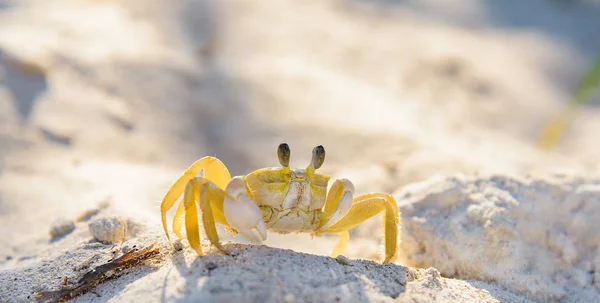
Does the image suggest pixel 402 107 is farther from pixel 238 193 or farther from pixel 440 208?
pixel 238 193

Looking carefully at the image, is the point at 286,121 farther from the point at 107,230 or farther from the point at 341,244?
the point at 107,230

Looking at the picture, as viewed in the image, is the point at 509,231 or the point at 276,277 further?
the point at 509,231

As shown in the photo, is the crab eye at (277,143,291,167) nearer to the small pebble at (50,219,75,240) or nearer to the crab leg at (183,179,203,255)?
the crab leg at (183,179,203,255)

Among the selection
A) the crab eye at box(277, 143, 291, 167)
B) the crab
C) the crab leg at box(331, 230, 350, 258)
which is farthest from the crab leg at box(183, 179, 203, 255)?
the crab leg at box(331, 230, 350, 258)

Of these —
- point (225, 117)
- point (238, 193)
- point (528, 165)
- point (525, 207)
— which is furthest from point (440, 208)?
point (225, 117)

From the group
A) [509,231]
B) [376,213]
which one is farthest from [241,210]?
[509,231]

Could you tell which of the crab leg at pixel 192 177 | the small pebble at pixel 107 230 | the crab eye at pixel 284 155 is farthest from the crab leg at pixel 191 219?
the small pebble at pixel 107 230

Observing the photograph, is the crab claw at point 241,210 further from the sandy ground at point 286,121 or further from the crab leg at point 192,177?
the crab leg at point 192,177
